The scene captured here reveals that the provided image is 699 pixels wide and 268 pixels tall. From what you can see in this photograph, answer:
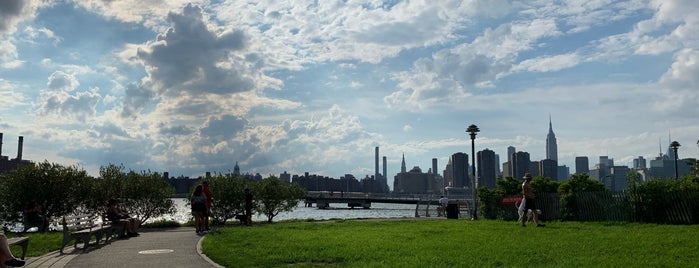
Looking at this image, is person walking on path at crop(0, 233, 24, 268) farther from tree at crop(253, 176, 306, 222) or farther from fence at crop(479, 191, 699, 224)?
tree at crop(253, 176, 306, 222)

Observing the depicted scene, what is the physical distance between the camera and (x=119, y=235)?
18.3m

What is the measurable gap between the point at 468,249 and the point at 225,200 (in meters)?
19.7

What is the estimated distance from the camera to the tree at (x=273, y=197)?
33.5 meters

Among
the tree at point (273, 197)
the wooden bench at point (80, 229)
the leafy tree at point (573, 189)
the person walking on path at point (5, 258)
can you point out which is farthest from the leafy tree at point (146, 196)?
the person walking on path at point (5, 258)

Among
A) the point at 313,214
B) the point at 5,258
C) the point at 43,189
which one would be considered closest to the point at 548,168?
the point at 313,214

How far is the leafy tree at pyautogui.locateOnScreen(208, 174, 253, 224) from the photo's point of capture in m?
29.9

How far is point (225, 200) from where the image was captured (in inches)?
1179

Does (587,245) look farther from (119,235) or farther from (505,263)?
(119,235)

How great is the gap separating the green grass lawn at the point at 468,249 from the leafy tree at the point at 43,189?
14.3 m

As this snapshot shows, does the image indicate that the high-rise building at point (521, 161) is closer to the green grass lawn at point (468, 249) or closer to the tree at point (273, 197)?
the tree at point (273, 197)

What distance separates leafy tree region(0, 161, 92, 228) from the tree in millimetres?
9297

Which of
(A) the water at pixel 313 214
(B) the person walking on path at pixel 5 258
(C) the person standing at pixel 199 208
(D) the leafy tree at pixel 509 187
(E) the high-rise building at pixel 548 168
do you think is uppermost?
(E) the high-rise building at pixel 548 168

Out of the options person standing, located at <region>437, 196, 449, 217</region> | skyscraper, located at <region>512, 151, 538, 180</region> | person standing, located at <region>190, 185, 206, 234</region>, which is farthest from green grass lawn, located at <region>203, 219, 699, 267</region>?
skyscraper, located at <region>512, 151, 538, 180</region>

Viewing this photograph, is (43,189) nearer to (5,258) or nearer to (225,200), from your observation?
(225,200)
